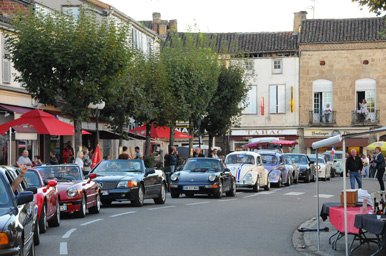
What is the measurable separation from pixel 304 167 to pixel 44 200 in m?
31.5

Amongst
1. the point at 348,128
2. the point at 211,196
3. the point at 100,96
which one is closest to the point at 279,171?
the point at 211,196

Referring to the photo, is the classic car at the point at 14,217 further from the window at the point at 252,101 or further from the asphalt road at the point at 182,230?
the window at the point at 252,101

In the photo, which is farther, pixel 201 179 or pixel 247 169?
pixel 247 169

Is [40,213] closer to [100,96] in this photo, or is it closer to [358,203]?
[358,203]

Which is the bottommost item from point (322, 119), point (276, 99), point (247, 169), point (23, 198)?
point (247, 169)

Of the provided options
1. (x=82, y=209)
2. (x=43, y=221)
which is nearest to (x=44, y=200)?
(x=43, y=221)

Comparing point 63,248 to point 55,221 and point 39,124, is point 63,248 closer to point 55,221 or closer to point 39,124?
point 55,221

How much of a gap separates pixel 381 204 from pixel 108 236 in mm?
5461

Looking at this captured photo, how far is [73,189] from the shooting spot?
62.0ft

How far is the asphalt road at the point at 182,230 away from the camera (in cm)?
Answer: 1323

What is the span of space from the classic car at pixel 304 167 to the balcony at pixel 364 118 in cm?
2194

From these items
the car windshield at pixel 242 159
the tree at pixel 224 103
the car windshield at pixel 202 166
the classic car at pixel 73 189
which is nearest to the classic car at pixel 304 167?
the tree at pixel 224 103

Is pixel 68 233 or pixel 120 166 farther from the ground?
pixel 120 166

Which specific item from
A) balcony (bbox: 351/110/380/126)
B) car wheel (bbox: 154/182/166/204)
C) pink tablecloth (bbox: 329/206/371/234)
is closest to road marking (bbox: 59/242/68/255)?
pink tablecloth (bbox: 329/206/371/234)
